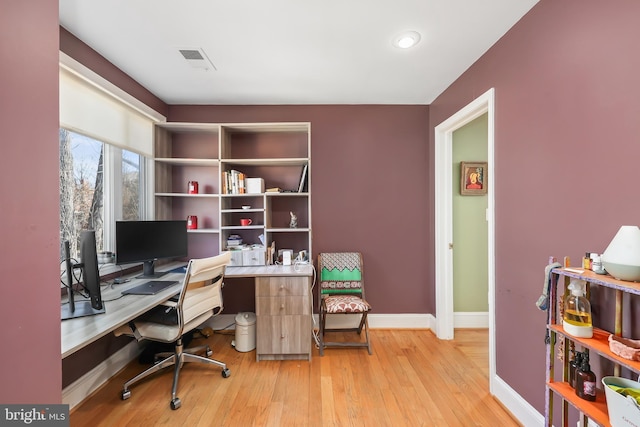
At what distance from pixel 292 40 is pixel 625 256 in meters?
2.10

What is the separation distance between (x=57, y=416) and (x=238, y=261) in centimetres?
186

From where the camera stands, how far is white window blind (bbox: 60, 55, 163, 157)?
183cm

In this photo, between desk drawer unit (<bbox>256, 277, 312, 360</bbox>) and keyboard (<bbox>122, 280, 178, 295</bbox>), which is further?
desk drawer unit (<bbox>256, 277, 312, 360</bbox>)

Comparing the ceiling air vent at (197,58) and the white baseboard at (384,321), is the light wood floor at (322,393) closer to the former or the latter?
the white baseboard at (384,321)

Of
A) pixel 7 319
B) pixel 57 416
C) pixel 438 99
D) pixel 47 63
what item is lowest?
pixel 57 416

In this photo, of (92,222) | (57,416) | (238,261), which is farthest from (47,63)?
(238,261)

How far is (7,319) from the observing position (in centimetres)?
69

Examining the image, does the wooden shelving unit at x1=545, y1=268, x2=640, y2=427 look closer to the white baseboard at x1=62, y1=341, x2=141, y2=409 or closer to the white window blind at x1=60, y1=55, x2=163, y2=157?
the white baseboard at x1=62, y1=341, x2=141, y2=409

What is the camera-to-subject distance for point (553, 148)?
1.45m

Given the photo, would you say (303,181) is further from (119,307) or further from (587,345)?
(587,345)

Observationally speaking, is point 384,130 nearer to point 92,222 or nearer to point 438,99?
point 438,99

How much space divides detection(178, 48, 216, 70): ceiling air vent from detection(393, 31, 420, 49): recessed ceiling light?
143cm

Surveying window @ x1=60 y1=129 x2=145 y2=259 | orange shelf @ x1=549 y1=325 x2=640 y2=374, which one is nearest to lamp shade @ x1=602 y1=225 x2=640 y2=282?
Answer: orange shelf @ x1=549 y1=325 x2=640 y2=374

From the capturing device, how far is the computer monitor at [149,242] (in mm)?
2191
